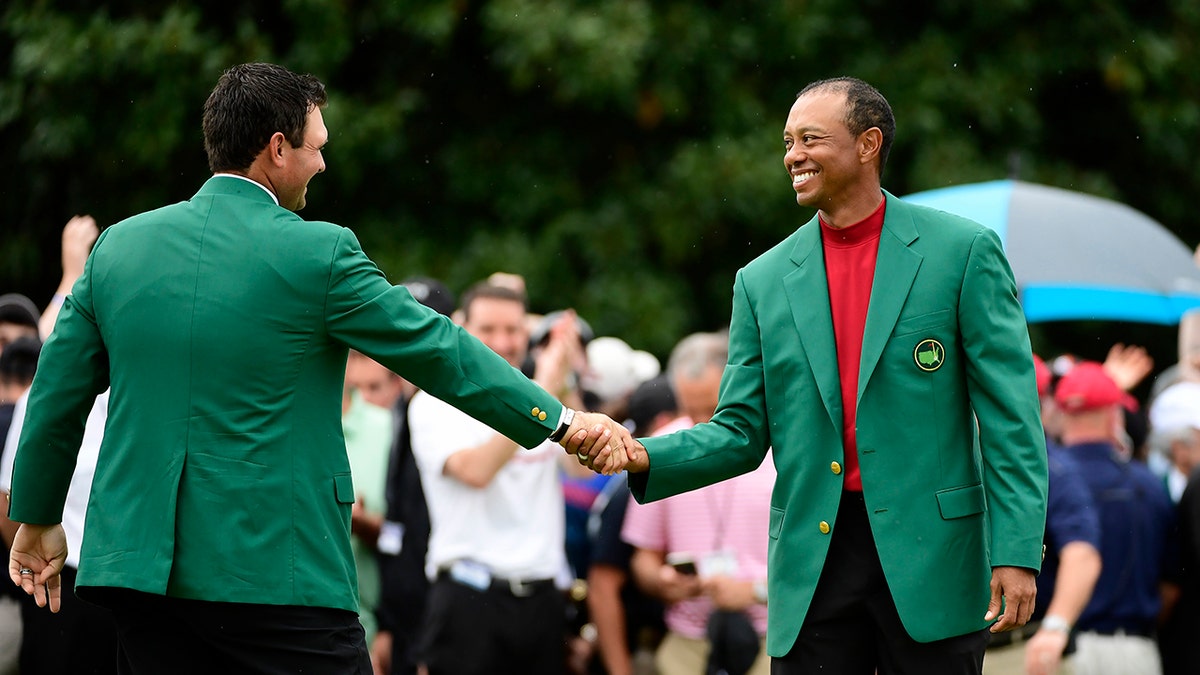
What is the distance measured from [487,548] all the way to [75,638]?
1.72m

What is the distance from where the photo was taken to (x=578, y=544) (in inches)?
336

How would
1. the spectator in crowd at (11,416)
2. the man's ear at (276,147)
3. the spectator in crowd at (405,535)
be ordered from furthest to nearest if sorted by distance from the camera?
the spectator in crowd at (405,535)
the spectator in crowd at (11,416)
the man's ear at (276,147)

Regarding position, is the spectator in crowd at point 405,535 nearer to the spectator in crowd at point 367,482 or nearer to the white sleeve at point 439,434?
the spectator in crowd at point 367,482

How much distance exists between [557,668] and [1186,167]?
10983 mm

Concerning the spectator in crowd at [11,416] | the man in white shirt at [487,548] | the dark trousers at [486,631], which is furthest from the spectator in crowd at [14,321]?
the dark trousers at [486,631]

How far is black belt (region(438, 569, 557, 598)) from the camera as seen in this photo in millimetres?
7145

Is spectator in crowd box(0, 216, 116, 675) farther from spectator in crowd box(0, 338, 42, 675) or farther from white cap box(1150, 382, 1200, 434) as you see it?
white cap box(1150, 382, 1200, 434)

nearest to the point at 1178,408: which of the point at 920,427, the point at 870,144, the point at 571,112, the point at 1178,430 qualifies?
the point at 1178,430

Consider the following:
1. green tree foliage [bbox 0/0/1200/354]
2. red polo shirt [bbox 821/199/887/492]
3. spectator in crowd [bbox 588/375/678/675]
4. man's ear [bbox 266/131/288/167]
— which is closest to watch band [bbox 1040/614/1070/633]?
spectator in crowd [bbox 588/375/678/675]

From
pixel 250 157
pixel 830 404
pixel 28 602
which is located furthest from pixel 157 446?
pixel 28 602

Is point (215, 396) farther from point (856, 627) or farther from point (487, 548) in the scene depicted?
point (487, 548)

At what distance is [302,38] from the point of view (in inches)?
549

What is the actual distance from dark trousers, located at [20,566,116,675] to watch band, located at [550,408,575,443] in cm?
234

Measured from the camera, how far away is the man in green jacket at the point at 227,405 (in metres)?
4.47
